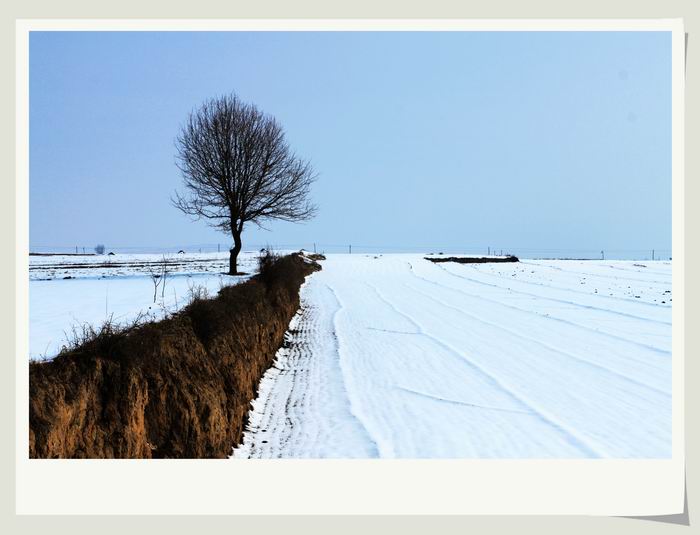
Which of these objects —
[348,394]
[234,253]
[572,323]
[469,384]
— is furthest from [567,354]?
[234,253]

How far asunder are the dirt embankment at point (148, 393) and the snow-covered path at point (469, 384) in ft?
2.48

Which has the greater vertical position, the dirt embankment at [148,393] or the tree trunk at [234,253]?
the tree trunk at [234,253]

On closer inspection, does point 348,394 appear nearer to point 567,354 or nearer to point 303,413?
point 303,413

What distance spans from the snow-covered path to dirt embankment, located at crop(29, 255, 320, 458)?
0.75m

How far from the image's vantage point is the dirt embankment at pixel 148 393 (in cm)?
434

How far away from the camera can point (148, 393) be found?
5406 millimetres

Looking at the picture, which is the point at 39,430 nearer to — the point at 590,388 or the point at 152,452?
the point at 152,452

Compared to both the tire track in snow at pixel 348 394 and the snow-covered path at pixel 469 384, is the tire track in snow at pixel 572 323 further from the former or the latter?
the tire track in snow at pixel 348 394

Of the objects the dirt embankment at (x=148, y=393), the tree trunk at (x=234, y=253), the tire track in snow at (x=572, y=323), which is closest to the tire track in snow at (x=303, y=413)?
the dirt embankment at (x=148, y=393)

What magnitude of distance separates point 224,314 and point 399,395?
329 centimetres

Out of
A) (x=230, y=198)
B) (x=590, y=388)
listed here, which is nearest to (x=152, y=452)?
(x=590, y=388)

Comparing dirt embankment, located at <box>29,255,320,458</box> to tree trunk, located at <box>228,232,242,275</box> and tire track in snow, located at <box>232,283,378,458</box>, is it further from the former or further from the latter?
tree trunk, located at <box>228,232,242,275</box>

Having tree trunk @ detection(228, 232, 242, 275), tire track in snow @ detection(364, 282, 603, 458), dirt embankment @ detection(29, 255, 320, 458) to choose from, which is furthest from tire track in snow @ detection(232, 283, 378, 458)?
tree trunk @ detection(228, 232, 242, 275)

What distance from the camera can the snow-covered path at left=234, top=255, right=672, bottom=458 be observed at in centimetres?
689
